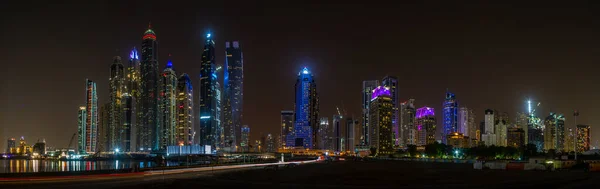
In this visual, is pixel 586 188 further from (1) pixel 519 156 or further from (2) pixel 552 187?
(1) pixel 519 156

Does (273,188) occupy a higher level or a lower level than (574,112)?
lower

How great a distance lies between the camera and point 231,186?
46.4 m

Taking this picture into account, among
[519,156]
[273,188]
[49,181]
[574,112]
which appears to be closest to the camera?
[273,188]

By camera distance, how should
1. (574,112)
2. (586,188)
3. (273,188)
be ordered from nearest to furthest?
1. (586,188)
2. (273,188)
3. (574,112)

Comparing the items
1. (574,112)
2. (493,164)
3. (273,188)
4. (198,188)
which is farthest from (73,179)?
(574,112)

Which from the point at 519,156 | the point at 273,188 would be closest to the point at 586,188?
the point at 273,188

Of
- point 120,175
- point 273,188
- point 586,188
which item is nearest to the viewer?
point 586,188

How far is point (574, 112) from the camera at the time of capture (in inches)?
3396

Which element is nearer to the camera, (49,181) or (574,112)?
(49,181)

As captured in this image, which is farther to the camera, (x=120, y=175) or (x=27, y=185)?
(x=120, y=175)

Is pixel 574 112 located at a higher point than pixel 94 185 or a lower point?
higher

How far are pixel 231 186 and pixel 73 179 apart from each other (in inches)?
704

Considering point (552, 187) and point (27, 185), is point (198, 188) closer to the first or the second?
point (27, 185)

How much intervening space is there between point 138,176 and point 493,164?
60855 millimetres
